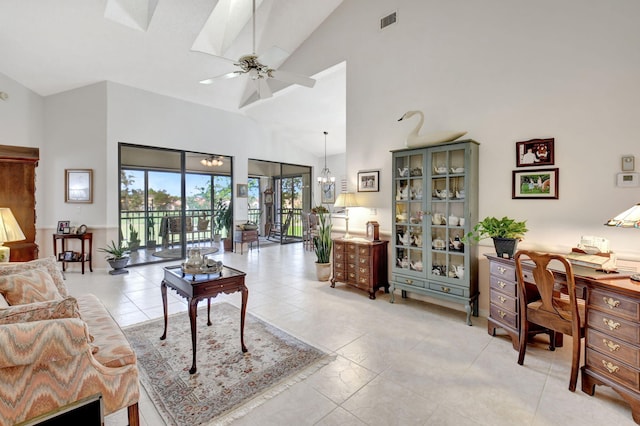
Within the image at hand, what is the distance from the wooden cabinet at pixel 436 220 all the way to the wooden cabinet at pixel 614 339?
3.86 ft

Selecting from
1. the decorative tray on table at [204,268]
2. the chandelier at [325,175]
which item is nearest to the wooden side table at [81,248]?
the decorative tray on table at [204,268]

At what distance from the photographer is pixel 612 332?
6.41ft

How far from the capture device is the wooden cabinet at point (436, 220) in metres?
3.26

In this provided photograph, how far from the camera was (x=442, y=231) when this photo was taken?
346 cm

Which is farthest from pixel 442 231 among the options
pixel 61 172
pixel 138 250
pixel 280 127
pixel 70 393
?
pixel 61 172

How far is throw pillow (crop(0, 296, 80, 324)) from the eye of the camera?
4.33 ft

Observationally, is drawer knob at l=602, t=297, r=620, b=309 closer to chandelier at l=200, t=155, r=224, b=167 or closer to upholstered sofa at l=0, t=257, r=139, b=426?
upholstered sofa at l=0, t=257, r=139, b=426

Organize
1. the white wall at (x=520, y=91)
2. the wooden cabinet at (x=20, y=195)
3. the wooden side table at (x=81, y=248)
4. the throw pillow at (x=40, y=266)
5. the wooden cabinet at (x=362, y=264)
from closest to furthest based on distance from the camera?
the throw pillow at (x=40, y=266) → the white wall at (x=520, y=91) → the wooden cabinet at (x=362, y=264) → the wooden cabinet at (x=20, y=195) → the wooden side table at (x=81, y=248)

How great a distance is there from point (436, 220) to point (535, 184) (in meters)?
1.03

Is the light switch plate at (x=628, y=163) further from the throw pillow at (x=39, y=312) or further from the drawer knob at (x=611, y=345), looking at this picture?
the throw pillow at (x=39, y=312)

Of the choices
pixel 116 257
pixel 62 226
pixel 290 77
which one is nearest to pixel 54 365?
pixel 290 77

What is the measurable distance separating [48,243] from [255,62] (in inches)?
218

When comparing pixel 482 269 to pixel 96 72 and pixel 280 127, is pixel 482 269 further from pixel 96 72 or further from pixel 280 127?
pixel 96 72

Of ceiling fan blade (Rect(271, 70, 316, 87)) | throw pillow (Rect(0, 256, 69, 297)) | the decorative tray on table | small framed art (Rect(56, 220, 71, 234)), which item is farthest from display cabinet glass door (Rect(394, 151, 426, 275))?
small framed art (Rect(56, 220, 71, 234))
